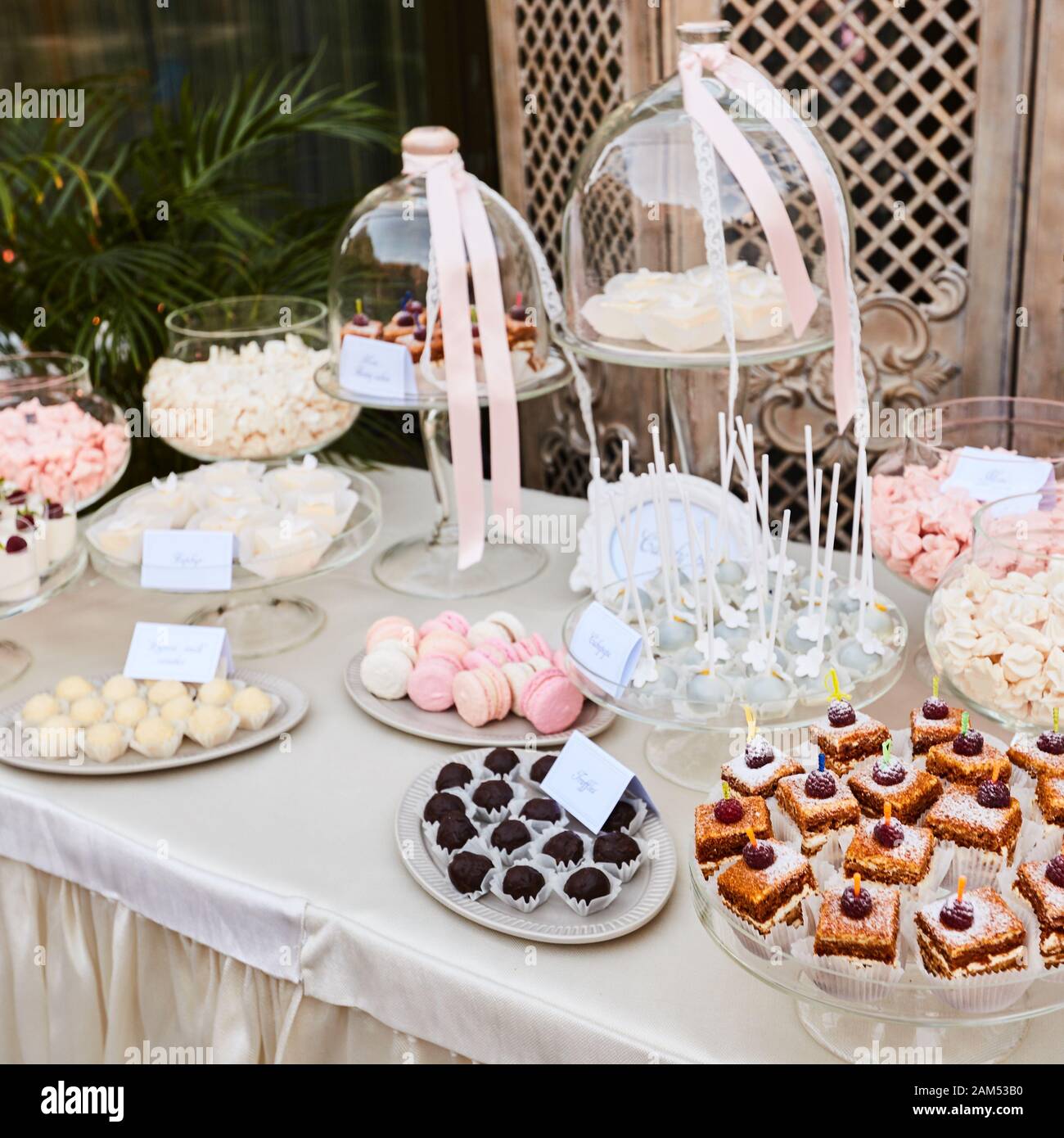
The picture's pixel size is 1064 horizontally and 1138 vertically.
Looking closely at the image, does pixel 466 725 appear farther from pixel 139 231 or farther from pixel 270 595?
pixel 139 231

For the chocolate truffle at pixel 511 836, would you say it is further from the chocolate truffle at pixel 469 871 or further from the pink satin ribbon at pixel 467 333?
the pink satin ribbon at pixel 467 333

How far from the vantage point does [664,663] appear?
5.34 feet

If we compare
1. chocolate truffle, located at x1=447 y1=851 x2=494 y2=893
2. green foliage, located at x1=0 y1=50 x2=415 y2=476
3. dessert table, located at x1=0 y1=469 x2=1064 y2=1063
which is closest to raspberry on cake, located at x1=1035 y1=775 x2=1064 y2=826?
dessert table, located at x1=0 y1=469 x2=1064 y2=1063

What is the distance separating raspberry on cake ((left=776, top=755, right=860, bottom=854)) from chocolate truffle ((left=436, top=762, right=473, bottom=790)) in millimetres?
455

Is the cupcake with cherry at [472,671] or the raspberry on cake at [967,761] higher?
the raspberry on cake at [967,761]

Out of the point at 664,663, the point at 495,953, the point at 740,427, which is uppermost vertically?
the point at 740,427

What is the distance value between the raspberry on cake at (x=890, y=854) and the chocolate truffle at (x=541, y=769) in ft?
1.49

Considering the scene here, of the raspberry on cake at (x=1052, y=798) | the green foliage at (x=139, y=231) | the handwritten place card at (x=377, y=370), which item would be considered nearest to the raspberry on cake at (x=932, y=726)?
the raspberry on cake at (x=1052, y=798)

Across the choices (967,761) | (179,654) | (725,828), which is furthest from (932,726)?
(179,654)

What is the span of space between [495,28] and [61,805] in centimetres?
219

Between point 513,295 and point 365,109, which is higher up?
point 365,109

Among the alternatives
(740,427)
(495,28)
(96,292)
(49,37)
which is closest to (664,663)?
(740,427)

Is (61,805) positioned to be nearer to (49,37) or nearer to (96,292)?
(96,292)

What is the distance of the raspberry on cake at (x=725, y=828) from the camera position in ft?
4.08
